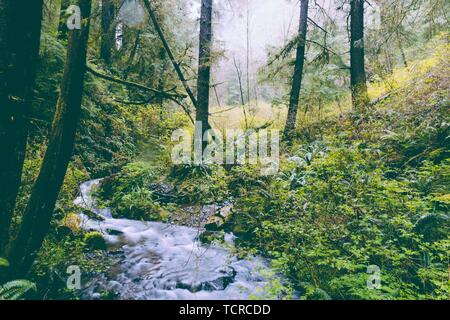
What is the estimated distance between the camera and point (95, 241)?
5.62 meters

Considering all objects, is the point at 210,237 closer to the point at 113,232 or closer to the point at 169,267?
the point at 169,267

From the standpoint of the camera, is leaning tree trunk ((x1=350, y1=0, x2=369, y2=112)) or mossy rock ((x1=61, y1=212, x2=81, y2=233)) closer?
mossy rock ((x1=61, y1=212, x2=81, y2=233))

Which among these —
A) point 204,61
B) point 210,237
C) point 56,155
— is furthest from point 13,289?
point 204,61

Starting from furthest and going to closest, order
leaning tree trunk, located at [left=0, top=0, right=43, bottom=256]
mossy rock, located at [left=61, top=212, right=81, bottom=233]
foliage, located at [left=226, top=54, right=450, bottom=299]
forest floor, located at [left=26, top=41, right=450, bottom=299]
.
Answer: mossy rock, located at [left=61, top=212, right=81, bottom=233] → forest floor, located at [left=26, top=41, right=450, bottom=299] → foliage, located at [left=226, top=54, right=450, bottom=299] → leaning tree trunk, located at [left=0, top=0, right=43, bottom=256]

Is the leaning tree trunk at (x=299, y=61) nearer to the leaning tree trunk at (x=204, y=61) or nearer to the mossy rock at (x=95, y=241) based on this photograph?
the leaning tree trunk at (x=204, y=61)

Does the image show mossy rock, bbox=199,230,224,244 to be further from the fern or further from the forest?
the fern

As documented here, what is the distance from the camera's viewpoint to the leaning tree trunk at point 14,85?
3586 mm

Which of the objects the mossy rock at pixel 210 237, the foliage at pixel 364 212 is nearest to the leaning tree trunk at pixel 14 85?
the mossy rock at pixel 210 237

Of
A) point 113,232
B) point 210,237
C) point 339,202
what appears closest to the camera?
point 339,202

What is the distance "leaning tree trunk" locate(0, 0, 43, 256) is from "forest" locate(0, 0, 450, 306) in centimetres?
1

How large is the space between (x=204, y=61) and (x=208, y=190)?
3.77 metres

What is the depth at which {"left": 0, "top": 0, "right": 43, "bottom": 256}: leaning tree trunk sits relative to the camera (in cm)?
359

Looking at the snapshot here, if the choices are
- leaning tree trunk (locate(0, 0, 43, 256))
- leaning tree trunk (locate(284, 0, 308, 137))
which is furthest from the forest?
leaning tree trunk (locate(284, 0, 308, 137))

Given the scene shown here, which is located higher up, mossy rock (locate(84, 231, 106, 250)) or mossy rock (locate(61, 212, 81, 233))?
mossy rock (locate(61, 212, 81, 233))
